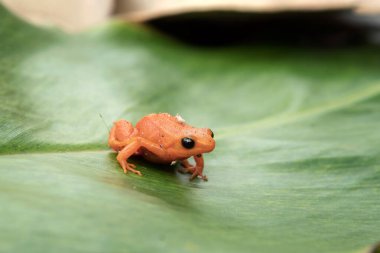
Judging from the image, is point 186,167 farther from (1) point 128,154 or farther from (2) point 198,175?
(1) point 128,154

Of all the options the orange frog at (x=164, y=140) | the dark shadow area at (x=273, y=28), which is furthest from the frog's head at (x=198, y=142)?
the dark shadow area at (x=273, y=28)

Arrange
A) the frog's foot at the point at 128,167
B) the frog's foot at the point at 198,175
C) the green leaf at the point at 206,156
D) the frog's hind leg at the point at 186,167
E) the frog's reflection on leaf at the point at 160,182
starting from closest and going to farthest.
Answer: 1. the green leaf at the point at 206,156
2. the frog's reflection on leaf at the point at 160,182
3. the frog's foot at the point at 128,167
4. the frog's foot at the point at 198,175
5. the frog's hind leg at the point at 186,167

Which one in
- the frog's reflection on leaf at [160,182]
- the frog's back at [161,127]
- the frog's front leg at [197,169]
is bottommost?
the frog's reflection on leaf at [160,182]

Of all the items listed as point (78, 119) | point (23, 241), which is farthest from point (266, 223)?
point (78, 119)

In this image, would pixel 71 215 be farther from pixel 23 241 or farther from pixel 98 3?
pixel 98 3

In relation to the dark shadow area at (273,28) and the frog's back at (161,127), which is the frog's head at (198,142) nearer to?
the frog's back at (161,127)

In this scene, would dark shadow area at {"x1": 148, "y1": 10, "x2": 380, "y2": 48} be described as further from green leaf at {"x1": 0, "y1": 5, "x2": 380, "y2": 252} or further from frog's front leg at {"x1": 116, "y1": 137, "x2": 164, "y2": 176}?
frog's front leg at {"x1": 116, "y1": 137, "x2": 164, "y2": 176}

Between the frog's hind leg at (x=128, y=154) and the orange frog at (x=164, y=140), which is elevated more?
the orange frog at (x=164, y=140)

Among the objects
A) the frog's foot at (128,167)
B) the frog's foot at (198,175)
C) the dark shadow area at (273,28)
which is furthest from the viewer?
the dark shadow area at (273,28)
